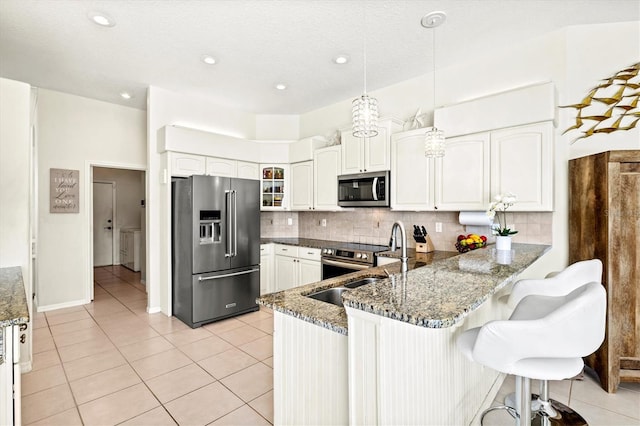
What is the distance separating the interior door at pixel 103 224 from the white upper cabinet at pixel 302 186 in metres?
5.12

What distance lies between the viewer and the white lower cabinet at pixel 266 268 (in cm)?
464

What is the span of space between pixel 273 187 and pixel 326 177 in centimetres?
98

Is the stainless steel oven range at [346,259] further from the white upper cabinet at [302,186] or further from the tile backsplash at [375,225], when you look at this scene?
the white upper cabinet at [302,186]

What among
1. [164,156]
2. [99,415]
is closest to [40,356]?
[99,415]

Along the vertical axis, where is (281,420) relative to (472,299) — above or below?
below

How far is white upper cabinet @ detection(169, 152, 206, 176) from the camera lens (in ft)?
13.2

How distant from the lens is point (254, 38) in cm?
299

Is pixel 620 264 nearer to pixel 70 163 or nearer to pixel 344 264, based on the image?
pixel 344 264

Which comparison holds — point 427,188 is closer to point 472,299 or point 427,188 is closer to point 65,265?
point 472,299

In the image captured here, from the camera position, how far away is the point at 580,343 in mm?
1233

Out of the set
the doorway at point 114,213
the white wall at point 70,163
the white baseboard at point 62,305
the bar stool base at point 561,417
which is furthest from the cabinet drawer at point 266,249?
the doorway at point 114,213

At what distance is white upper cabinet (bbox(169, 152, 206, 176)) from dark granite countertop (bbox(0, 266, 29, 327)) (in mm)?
1969

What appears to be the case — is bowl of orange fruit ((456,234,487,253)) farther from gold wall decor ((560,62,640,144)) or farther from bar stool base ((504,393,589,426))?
bar stool base ((504,393,589,426))

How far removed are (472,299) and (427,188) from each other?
2416 mm
